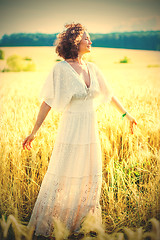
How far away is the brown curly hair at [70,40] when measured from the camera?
1547 millimetres

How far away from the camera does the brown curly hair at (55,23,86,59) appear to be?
1.55m

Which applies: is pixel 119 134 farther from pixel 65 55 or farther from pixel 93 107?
pixel 65 55

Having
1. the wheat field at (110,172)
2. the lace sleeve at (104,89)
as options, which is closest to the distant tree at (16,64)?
the wheat field at (110,172)

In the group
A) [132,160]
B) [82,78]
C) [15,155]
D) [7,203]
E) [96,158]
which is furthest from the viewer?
[132,160]

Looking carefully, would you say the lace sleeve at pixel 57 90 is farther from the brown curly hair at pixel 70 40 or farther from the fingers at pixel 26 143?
the fingers at pixel 26 143

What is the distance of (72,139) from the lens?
5.24ft

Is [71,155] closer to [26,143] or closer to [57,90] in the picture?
[26,143]

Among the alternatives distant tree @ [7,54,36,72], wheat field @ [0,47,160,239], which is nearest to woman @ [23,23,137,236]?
wheat field @ [0,47,160,239]

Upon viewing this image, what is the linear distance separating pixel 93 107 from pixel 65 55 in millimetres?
431

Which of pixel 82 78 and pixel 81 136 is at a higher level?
pixel 82 78

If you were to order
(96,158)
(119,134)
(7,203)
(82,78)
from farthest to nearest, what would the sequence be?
1. (119,134)
2. (7,203)
3. (96,158)
4. (82,78)

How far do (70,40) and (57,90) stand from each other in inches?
14.2

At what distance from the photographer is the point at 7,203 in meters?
1.90

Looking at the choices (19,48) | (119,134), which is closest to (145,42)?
(19,48)
